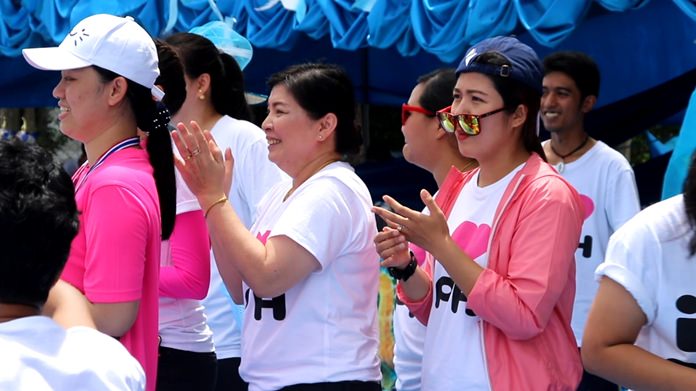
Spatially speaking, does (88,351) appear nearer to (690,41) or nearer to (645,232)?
(645,232)

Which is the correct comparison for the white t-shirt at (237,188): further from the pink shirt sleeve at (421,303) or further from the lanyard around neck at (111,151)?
the lanyard around neck at (111,151)

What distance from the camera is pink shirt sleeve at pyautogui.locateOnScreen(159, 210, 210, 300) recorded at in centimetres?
268

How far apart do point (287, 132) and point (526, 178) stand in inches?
26.8

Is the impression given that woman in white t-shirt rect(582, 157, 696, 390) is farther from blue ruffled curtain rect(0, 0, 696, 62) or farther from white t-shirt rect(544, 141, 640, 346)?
white t-shirt rect(544, 141, 640, 346)

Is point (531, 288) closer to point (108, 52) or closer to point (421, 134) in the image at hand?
point (421, 134)

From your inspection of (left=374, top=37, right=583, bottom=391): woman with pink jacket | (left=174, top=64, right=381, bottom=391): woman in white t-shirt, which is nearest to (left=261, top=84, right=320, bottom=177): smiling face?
(left=174, top=64, right=381, bottom=391): woman in white t-shirt

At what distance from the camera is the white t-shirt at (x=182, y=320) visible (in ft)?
9.16

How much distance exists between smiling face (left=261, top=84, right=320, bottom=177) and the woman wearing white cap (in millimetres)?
388

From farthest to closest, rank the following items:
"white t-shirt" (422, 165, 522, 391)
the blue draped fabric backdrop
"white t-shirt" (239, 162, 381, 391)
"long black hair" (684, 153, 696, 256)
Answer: the blue draped fabric backdrop, "white t-shirt" (239, 162, 381, 391), "white t-shirt" (422, 165, 522, 391), "long black hair" (684, 153, 696, 256)

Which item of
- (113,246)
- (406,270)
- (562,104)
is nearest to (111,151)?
(113,246)

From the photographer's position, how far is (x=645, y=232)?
6.65 ft

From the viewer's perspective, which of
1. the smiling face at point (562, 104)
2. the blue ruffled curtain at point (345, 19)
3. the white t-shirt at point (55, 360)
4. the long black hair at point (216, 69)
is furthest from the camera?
the smiling face at point (562, 104)

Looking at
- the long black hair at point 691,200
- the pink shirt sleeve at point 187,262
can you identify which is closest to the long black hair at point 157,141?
the pink shirt sleeve at point 187,262

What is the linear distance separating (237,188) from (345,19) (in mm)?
1289
